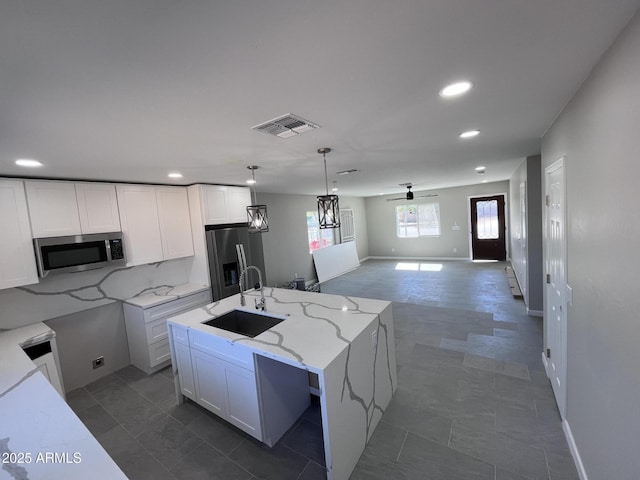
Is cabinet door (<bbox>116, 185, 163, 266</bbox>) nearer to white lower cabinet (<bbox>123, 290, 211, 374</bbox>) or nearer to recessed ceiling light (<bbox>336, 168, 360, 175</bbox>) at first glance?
white lower cabinet (<bbox>123, 290, 211, 374</bbox>)

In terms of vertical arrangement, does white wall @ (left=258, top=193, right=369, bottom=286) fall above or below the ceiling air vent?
below

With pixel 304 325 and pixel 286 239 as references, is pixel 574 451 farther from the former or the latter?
pixel 286 239

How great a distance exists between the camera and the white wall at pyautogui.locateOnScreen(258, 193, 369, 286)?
607 centimetres

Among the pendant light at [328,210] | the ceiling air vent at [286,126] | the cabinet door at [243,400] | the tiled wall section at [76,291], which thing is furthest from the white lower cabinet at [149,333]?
the ceiling air vent at [286,126]

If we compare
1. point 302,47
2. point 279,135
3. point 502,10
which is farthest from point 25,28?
point 502,10

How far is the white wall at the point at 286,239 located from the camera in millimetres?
6071

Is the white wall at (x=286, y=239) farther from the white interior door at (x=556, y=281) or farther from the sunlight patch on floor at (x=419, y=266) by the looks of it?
the white interior door at (x=556, y=281)

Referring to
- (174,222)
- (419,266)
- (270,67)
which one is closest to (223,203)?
(174,222)

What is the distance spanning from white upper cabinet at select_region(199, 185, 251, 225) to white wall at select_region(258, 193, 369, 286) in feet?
4.57

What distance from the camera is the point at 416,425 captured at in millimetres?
2240

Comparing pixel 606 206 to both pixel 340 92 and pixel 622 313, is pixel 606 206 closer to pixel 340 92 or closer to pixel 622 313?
pixel 622 313

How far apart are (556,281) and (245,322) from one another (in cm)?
289

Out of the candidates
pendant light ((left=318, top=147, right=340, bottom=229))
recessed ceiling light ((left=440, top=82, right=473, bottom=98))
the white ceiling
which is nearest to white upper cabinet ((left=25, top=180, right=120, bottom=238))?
the white ceiling

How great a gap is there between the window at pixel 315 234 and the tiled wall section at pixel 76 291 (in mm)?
3875
